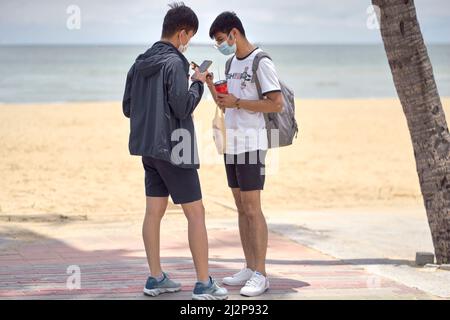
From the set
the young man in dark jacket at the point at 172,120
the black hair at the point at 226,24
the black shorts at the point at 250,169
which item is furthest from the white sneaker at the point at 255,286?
the black hair at the point at 226,24

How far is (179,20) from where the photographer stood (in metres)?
5.75

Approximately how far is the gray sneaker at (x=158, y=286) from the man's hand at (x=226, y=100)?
1.21 m

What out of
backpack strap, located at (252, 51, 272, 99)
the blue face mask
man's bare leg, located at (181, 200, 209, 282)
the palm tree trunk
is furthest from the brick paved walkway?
the blue face mask

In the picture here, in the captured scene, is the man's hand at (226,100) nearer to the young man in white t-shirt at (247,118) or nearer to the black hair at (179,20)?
the young man in white t-shirt at (247,118)

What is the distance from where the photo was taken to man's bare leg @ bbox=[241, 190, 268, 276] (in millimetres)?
6062

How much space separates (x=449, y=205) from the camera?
24.6ft

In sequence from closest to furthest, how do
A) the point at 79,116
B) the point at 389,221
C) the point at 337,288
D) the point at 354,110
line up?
1. the point at 337,288
2. the point at 389,221
3. the point at 79,116
4. the point at 354,110

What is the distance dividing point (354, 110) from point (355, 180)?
44.4 feet

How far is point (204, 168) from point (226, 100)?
9.94 meters

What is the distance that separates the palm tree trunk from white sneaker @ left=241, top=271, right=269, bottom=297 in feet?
6.82

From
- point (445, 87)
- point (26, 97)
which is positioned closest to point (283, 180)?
point (26, 97)

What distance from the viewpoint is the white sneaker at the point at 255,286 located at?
5914mm

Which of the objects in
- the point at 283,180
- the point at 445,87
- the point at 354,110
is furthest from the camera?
the point at 445,87
